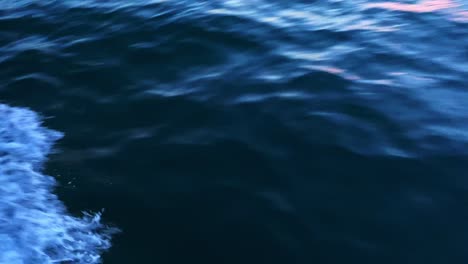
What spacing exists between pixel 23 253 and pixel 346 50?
577 cm

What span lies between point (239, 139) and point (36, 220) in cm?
250

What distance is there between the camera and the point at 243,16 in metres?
8.77

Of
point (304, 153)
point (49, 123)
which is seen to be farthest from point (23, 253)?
point (304, 153)

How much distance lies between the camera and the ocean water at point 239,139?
13.2 ft

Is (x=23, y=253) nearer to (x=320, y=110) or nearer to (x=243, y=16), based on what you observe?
(x=320, y=110)

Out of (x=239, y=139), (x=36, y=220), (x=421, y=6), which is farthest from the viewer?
(x=421, y=6)

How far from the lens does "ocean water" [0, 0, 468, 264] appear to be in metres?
4.02

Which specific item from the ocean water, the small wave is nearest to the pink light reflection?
the ocean water

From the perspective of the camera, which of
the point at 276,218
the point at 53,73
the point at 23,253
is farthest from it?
the point at 53,73

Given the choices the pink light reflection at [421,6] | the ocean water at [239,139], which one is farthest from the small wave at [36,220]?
the pink light reflection at [421,6]

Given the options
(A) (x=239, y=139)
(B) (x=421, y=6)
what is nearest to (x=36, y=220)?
(A) (x=239, y=139)

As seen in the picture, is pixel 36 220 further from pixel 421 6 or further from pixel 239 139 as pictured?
pixel 421 6

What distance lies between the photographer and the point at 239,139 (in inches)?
211

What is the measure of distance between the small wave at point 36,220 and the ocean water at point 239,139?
0.7 inches
